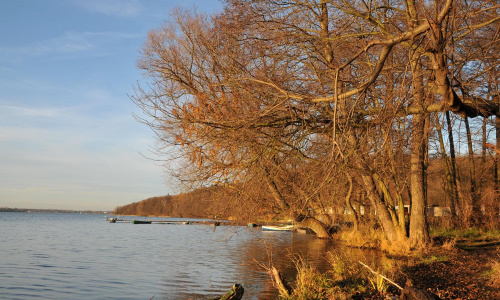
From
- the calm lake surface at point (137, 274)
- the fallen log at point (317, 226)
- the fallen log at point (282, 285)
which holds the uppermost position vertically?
the fallen log at point (317, 226)

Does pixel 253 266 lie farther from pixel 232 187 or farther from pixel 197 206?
pixel 232 187

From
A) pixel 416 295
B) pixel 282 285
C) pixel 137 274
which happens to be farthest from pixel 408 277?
pixel 137 274

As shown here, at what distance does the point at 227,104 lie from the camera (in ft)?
30.4

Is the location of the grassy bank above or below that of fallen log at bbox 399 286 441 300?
below

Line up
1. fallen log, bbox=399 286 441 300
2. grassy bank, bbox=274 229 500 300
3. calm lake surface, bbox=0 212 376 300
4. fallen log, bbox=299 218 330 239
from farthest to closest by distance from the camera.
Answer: fallen log, bbox=299 218 330 239 → calm lake surface, bbox=0 212 376 300 → grassy bank, bbox=274 229 500 300 → fallen log, bbox=399 286 441 300

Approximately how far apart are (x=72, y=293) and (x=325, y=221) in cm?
1675

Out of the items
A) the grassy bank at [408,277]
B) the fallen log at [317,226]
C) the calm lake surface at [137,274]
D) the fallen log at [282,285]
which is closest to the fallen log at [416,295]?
the grassy bank at [408,277]

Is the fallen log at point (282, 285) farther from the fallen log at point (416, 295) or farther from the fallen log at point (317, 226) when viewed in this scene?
the fallen log at point (317, 226)

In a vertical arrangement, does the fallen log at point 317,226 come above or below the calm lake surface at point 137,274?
above

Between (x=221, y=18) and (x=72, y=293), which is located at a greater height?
(x=221, y=18)

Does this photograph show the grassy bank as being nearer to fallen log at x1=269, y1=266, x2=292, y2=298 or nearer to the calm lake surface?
fallen log at x1=269, y1=266, x2=292, y2=298

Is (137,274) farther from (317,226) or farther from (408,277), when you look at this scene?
(317,226)

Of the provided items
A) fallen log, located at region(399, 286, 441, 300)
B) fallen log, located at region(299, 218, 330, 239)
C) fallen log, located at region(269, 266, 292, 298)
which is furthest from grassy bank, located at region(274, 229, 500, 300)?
fallen log, located at region(299, 218, 330, 239)

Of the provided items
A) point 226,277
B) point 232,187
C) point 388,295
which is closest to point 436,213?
point 226,277
